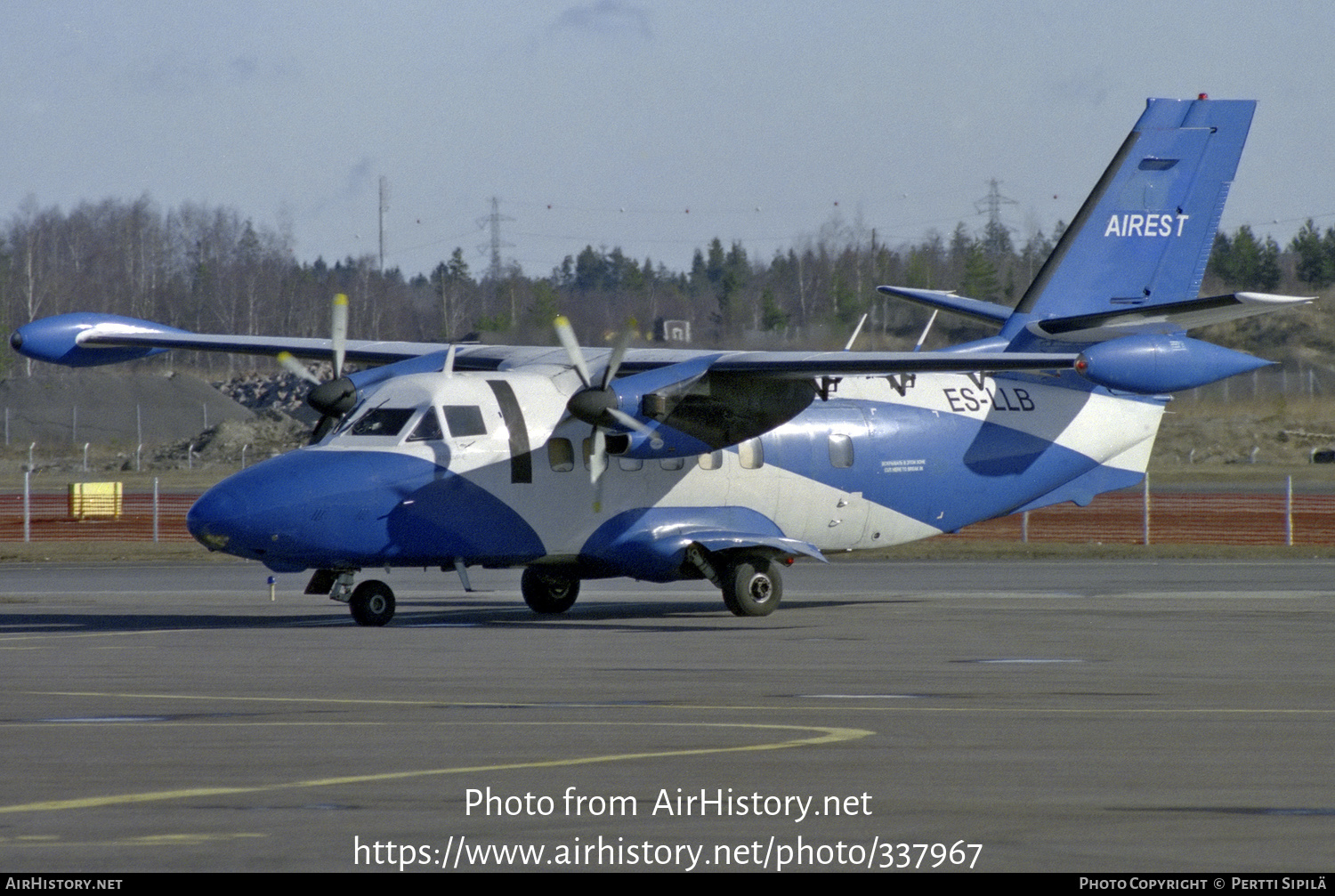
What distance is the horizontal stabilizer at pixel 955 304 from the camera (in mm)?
26641

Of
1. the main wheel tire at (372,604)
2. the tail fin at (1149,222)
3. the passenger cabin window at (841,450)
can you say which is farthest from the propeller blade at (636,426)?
the tail fin at (1149,222)

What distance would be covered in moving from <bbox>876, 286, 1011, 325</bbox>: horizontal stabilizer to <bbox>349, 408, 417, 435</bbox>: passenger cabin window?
918 cm

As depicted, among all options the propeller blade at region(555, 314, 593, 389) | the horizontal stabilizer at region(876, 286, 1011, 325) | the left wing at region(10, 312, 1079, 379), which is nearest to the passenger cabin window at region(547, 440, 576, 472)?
the propeller blade at region(555, 314, 593, 389)

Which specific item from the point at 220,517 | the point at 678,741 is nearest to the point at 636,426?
the point at 220,517

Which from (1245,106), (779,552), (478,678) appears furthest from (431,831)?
(1245,106)

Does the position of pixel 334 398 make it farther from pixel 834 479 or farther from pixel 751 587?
pixel 834 479

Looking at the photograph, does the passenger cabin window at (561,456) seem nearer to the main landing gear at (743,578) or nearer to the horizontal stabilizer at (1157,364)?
the main landing gear at (743,578)

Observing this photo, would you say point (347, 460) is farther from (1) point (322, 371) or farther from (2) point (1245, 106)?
(1) point (322, 371)

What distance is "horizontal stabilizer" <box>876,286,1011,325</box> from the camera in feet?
87.4

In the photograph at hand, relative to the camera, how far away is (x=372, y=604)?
68.2 feet

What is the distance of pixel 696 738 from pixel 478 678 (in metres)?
4.35

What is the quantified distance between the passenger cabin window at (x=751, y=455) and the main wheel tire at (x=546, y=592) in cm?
282

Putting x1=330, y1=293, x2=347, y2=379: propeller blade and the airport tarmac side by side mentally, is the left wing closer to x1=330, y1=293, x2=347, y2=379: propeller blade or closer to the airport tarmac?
x1=330, y1=293, x2=347, y2=379: propeller blade

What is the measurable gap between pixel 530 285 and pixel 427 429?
28.3 metres
